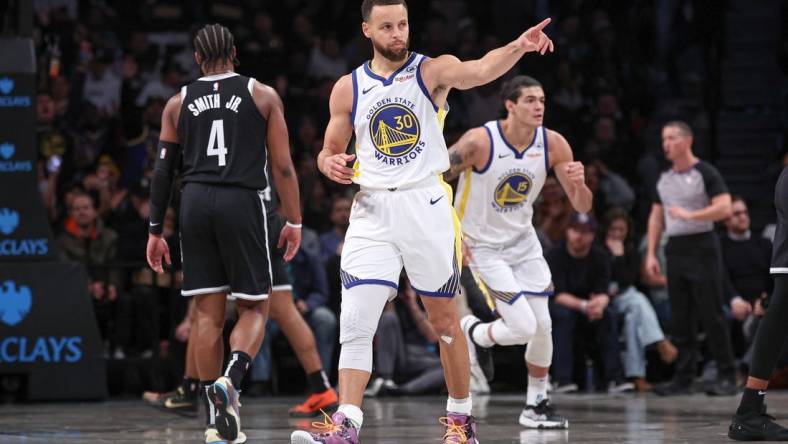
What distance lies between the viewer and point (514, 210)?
24.7 ft

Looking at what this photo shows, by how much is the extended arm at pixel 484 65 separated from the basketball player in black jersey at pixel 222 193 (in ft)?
3.60

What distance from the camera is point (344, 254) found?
5.63 metres

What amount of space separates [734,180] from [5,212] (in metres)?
8.40

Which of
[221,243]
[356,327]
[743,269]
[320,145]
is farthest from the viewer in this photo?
[320,145]

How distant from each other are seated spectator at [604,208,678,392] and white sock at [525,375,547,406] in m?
3.29

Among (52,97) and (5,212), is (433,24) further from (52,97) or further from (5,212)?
(5,212)

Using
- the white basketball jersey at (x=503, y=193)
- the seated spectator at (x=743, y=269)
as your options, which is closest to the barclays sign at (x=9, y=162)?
the white basketball jersey at (x=503, y=193)

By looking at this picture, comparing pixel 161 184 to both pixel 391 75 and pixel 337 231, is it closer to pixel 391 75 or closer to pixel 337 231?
pixel 391 75

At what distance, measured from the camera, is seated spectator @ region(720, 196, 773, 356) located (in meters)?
10.7

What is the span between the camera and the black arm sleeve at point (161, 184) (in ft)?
20.9

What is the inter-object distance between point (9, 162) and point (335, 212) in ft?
9.43

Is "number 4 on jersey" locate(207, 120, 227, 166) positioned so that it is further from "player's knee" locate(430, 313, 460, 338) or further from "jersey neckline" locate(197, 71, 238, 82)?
"player's knee" locate(430, 313, 460, 338)

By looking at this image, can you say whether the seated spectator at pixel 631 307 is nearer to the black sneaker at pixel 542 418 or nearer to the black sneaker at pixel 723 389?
the black sneaker at pixel 723 389

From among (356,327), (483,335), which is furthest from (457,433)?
(483,335)
